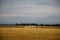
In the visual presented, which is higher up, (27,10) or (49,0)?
(49,0)

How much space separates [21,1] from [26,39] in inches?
Answer: 27.7

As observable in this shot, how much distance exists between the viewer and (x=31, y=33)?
1469 mm

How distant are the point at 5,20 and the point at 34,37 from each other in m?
0.62

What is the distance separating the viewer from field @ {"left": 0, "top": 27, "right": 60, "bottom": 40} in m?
1.47

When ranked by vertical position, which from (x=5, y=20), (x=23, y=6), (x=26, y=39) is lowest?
(x=26, y=39)

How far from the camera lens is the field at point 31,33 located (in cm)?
147

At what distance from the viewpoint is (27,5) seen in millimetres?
1651

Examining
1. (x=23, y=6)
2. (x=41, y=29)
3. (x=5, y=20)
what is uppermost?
(x=23, y=6)

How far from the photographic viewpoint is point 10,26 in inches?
58.2

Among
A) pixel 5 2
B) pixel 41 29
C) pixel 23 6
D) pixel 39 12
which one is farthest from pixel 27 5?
pixel 41 29

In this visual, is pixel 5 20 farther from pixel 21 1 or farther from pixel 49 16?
pixel 49 16

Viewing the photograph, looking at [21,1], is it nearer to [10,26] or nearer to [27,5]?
[27,5]

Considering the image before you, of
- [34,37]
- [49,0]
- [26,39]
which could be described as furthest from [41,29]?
[49,0]

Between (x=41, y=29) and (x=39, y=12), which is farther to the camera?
(x=39, y=12)
